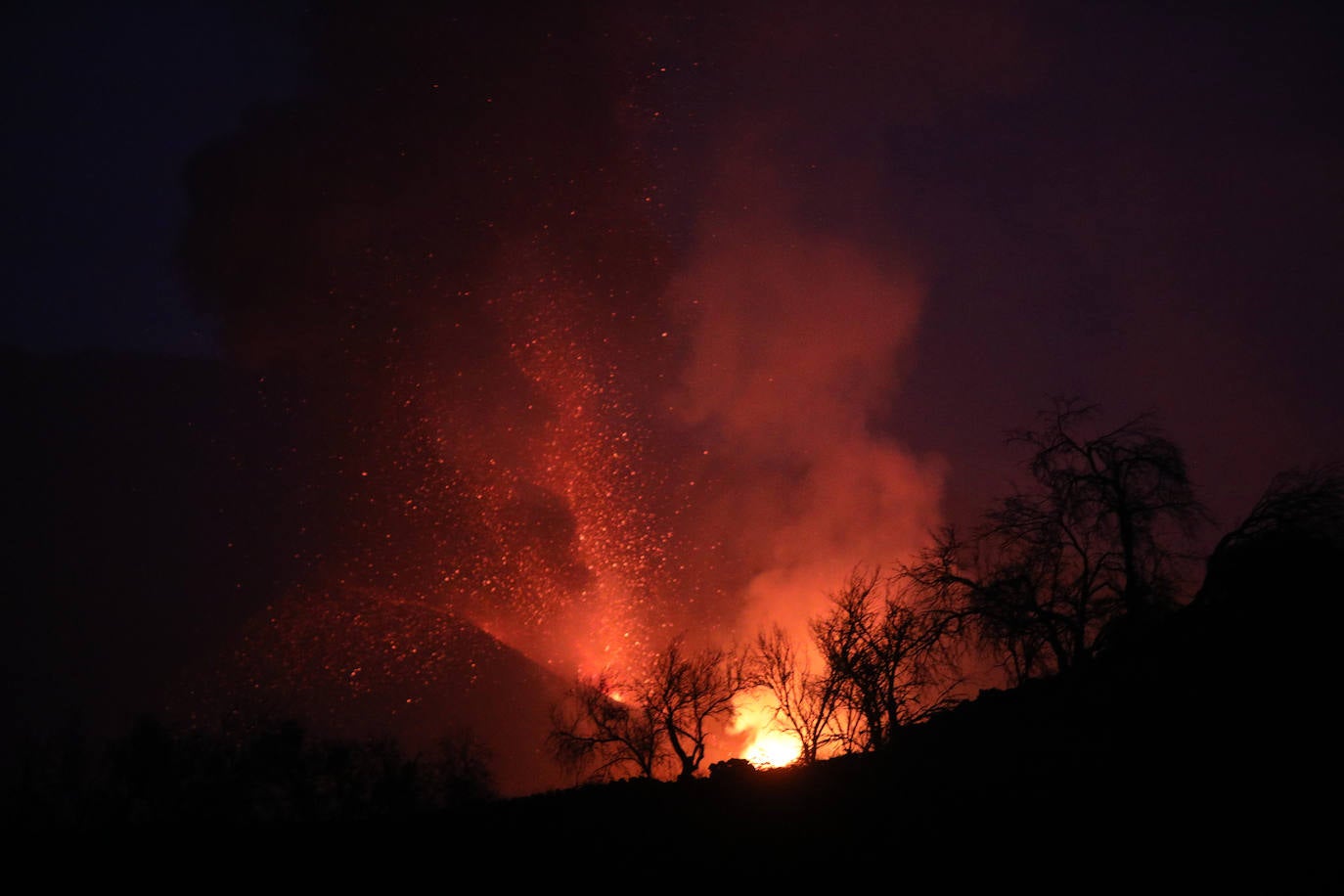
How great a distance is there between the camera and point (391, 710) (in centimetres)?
14988

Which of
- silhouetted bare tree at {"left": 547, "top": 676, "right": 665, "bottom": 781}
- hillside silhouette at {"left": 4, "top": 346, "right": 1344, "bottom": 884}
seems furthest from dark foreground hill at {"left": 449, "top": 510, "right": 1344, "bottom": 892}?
silhouetted bare tree at {"left": 547, "top": 676, "right": 665, "bottom": 781}

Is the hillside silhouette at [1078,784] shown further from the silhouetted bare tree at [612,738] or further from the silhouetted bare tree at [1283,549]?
the silhouetted bare tree at [612,738]

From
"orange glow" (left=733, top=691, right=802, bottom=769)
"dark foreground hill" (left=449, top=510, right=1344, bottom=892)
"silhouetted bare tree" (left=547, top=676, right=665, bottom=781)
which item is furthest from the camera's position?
"orange glow" (left=733, top=691, right=802, bottom=769)

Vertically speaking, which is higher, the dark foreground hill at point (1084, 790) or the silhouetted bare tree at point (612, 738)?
the silhouetted bare tree at point (612, 738)

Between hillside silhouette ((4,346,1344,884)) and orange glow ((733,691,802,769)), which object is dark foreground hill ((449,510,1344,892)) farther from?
orange glow ((733,691,802,769))

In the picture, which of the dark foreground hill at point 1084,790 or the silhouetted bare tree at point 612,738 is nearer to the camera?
the dark foreground hill at point 1084,790

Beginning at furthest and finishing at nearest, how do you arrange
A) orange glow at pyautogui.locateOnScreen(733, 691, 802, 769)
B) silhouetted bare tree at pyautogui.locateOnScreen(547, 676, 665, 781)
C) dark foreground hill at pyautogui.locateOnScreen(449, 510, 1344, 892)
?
orange glow at pyautogui.locateOnScreen(733, 691, 802, 769), silhouetted bare tree at pyautogui.locateOnScreen(547, 676, 665, 781), dark foreground hill at pyautogui.locateOnScreen(449, 510, 1344, 892)

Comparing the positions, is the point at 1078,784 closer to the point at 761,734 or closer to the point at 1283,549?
the point at 1283,549

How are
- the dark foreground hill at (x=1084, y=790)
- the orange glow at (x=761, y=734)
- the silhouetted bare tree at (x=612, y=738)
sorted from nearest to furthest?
the dark foreground hill at (x=1084, y=790), the silhouetted bare tree at (x=612, y=738), the orange glow at (x=761, y=734)

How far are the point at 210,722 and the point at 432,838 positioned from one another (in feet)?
439

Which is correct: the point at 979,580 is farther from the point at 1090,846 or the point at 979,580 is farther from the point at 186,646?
the point at 186,646

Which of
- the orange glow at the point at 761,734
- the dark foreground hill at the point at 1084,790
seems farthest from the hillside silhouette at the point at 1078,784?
the orange glow at the point at 761,734

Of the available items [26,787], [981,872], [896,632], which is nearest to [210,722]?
[26,787]

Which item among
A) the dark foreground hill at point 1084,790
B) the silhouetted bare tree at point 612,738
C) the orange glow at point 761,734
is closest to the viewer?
the dark foreground hill at point 1084,790
